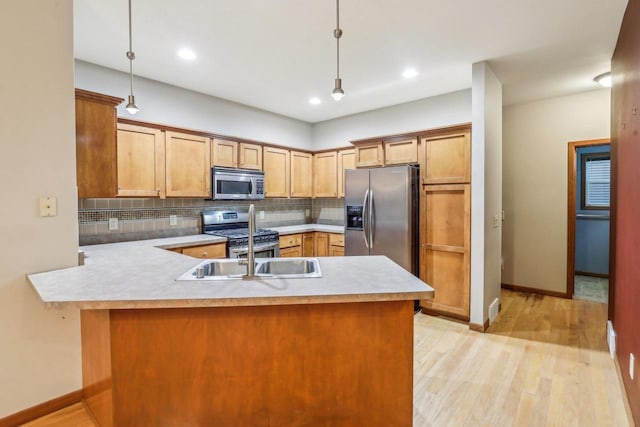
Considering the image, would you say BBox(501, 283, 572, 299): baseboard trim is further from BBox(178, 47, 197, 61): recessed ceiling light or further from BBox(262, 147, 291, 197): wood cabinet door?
BBox(178, 47, 197, 61): recessed ceiling light

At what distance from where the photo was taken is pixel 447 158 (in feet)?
11.1

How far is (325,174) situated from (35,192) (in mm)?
3653

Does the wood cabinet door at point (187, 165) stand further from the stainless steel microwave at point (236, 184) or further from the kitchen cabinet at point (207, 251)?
the kitchen cabinet at point (207, 251)

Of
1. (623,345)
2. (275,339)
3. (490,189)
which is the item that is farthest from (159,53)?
(623,345)

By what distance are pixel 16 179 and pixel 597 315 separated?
530cm

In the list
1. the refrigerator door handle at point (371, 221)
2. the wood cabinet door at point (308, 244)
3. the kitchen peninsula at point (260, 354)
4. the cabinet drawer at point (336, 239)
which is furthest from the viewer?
the wood cabinet door at point (308, 244)

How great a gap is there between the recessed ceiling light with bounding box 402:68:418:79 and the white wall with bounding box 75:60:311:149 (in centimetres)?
223

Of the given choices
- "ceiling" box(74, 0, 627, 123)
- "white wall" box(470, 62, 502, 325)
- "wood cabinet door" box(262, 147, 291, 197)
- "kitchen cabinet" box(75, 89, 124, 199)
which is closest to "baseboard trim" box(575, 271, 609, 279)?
"ceiling" box(74, 0, 627, 123)

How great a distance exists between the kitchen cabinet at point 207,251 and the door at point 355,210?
1.55 m

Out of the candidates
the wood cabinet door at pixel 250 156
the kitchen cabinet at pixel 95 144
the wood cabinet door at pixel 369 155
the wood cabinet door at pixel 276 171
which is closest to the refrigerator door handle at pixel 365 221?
the wood cabinet door at pixel 369 155

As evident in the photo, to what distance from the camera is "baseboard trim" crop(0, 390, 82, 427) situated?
1.74 metres

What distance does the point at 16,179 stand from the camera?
172 cm

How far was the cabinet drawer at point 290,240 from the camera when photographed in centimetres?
420

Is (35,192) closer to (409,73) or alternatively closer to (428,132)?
(409,73)
